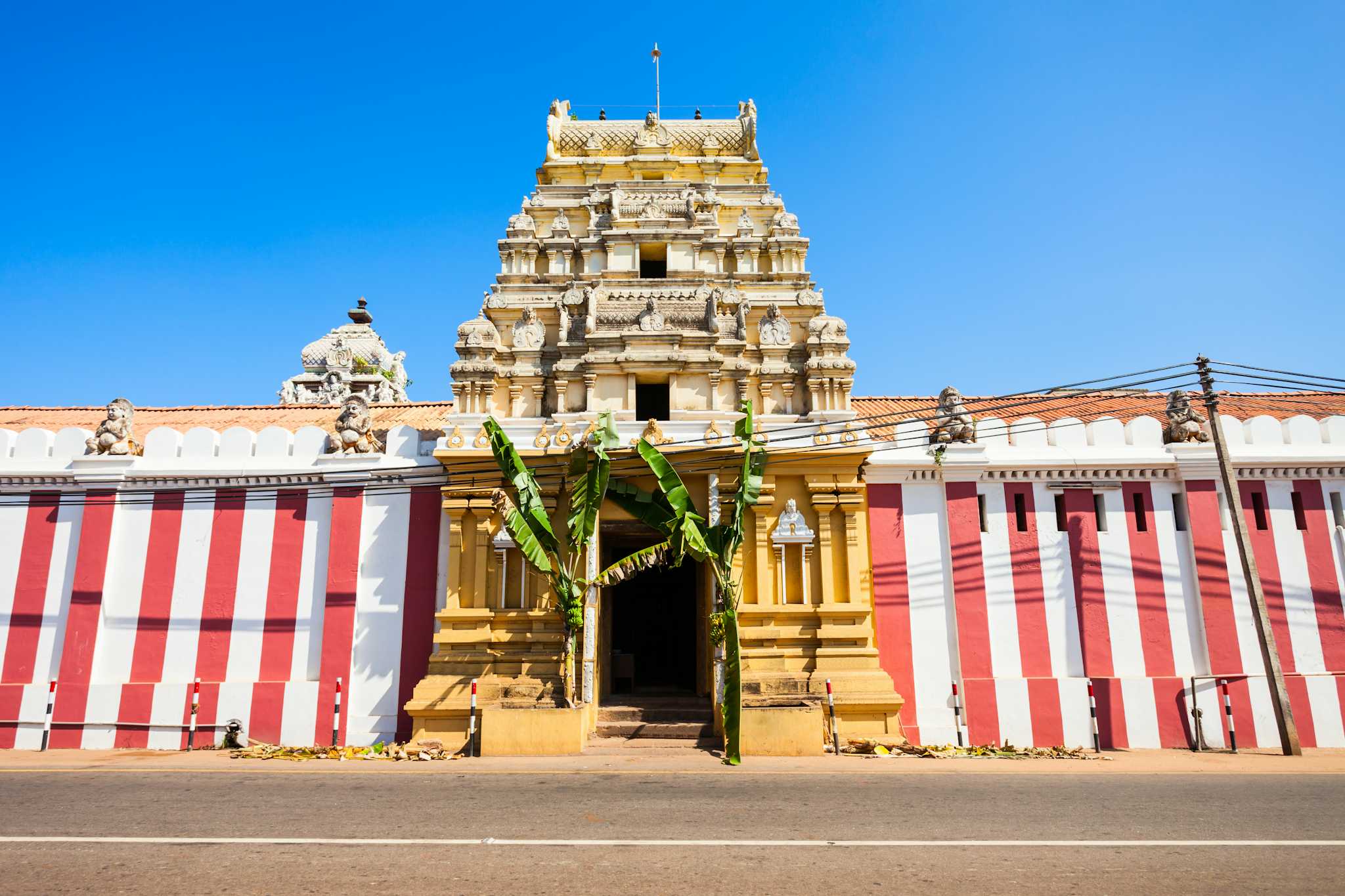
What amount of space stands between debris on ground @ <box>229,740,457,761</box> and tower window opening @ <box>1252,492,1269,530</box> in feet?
50.1

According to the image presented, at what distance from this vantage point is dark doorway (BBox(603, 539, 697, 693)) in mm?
19109

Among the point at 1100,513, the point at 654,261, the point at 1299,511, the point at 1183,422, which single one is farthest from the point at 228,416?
the point at 1299,511

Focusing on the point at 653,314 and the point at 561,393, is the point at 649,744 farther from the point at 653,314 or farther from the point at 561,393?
the point at 653,314

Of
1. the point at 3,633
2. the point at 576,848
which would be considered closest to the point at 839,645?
Answer: the point at 576,848

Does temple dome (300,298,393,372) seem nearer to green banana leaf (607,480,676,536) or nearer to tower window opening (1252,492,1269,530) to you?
green banana leaf (607,480,676,536)

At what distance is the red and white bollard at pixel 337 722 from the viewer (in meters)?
13.5

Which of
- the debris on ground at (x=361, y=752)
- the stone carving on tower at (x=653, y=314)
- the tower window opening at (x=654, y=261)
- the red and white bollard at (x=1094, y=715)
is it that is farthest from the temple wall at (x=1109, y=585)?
the debris on ground at (x=361, y=752)

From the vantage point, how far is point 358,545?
15.3 metres

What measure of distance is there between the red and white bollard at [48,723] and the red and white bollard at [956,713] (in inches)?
635

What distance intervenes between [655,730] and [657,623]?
248 inches

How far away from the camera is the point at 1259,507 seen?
1545 cm

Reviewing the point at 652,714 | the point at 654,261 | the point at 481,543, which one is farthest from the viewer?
the point at 654,261

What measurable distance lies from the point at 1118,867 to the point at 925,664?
28.7ft

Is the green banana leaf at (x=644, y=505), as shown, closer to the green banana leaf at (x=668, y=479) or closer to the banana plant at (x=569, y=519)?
the banana plant at (x=569, y=519)
